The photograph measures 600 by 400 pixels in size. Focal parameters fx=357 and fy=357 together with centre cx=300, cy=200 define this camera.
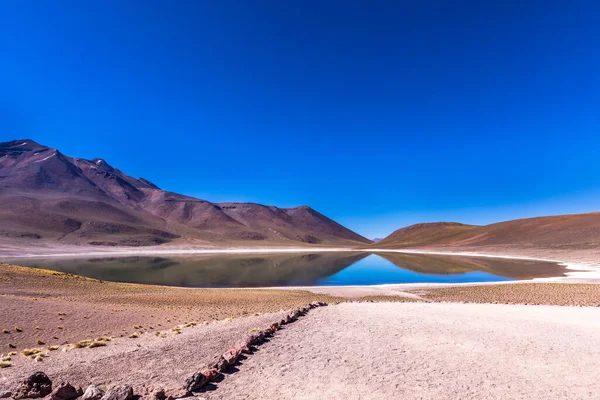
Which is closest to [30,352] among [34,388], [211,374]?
[34,388]

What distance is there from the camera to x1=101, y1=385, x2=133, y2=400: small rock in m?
5.73

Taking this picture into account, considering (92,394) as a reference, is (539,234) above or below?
above

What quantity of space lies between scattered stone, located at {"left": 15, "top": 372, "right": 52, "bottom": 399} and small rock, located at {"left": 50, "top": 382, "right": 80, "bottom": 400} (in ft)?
1.40

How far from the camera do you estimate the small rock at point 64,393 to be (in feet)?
19.4

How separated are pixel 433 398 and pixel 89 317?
43.5ft

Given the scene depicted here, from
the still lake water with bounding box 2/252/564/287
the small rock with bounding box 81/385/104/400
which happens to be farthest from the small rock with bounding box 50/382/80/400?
the still lake water with bounding box 2/252/564/287

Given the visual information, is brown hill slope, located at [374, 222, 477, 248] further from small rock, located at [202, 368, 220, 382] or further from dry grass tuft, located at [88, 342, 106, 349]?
small rock, located at [202, 368, 220, 382]

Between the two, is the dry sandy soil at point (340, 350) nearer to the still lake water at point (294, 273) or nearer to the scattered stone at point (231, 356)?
the scattered stone at point (231, 356)

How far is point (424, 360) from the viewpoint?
8336mm

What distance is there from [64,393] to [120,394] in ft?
3.50

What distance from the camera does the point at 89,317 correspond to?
1409cm

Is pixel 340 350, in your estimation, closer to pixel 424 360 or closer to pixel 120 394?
pixel 424 360

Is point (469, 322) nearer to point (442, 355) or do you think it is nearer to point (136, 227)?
point (442, 355)

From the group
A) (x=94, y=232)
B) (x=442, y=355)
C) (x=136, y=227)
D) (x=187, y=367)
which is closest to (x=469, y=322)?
(x=442, y=355)
